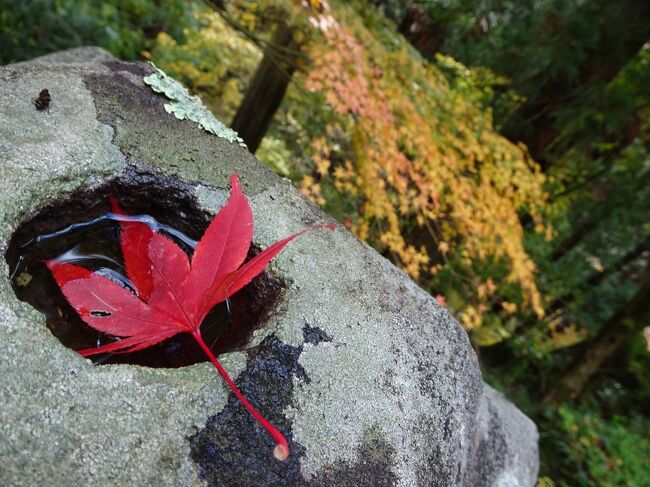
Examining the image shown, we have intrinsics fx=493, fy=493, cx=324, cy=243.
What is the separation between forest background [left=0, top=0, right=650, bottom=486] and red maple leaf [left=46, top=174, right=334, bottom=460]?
225 cm

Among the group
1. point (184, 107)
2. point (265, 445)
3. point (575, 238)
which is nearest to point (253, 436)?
point (265, 445)

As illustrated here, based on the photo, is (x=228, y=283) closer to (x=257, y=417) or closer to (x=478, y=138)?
(x=257, y=417)

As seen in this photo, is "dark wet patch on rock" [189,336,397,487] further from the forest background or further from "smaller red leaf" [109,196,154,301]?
the forest background

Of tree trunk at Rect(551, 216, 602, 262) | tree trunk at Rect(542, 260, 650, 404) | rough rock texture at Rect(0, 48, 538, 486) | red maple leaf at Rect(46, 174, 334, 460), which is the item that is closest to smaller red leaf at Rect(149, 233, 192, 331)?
red maple leaf at Rect(46, 174, 334, 460)

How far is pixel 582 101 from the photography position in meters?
4.66

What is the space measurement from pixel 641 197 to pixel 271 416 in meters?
7.64

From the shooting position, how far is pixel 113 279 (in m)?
1.38

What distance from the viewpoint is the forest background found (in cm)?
357

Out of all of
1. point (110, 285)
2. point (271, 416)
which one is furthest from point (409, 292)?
point (110, 285)

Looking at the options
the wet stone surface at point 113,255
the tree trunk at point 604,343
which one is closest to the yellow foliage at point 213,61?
the wet stone surface at point 113,255

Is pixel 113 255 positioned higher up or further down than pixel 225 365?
further down

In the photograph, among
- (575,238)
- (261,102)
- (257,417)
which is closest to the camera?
(257,417)

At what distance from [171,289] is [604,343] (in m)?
7.50

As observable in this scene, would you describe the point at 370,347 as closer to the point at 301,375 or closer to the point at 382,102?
the point at 301,375
